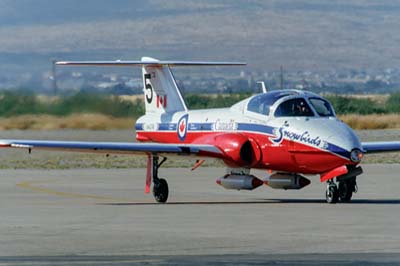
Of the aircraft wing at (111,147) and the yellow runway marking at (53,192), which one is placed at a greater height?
the aircraft wing at (111,147)

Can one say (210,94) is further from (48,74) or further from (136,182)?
(136,182)

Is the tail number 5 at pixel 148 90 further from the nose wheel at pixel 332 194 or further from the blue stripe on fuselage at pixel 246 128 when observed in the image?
the nose wheel at pixel 332 194

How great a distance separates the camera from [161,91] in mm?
31984

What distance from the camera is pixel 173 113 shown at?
103 ft

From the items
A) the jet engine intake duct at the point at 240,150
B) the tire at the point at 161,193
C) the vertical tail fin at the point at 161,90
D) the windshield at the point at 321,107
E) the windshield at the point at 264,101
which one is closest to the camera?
the windshield at the point at 321,107

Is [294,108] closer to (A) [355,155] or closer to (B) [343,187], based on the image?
(B) [343,187]

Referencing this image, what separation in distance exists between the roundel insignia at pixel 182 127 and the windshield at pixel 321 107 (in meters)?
3.91

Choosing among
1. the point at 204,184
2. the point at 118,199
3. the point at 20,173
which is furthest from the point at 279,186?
the point at 20,173

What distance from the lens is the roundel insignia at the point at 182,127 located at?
29.9 meters

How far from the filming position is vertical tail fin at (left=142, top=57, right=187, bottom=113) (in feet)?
105

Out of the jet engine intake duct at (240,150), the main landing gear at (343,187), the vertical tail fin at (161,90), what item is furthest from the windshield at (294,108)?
the vertical tail fin at (161,90)

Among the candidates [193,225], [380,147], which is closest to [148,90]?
[380,147]

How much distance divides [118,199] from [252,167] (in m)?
3.30

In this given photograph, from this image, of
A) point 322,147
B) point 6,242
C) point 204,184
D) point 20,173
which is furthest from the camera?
point 20,173
